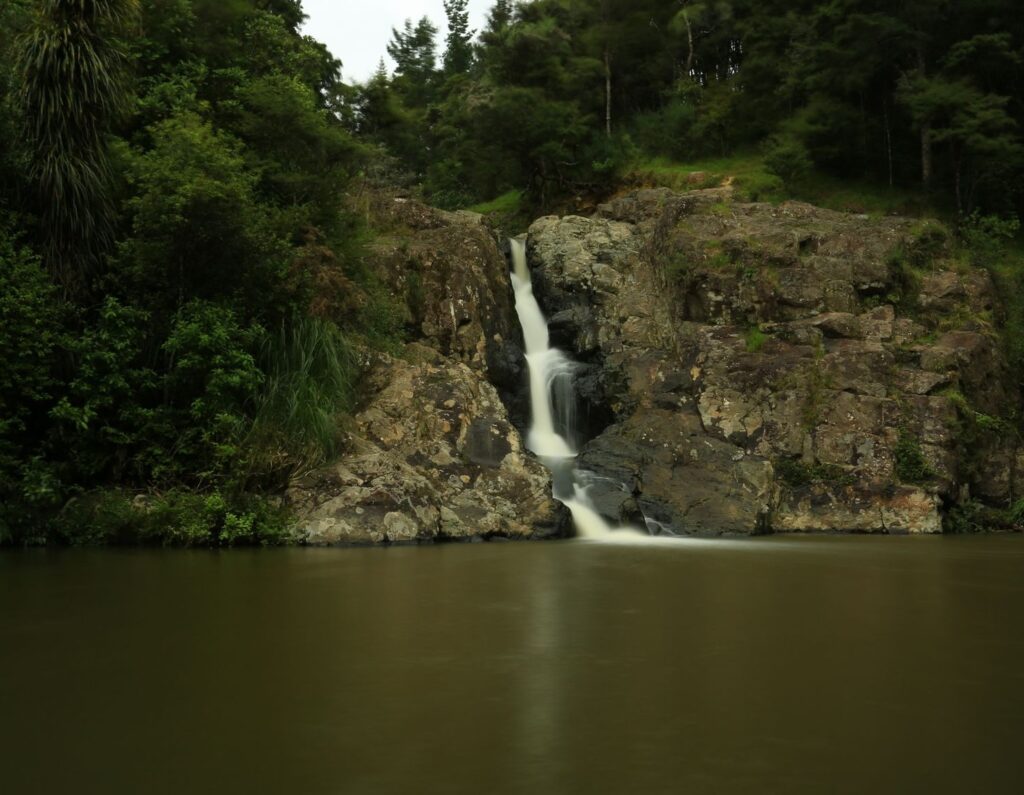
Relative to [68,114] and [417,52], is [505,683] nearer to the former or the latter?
[68,114]

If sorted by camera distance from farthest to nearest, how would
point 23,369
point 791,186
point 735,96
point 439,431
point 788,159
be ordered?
1. point 735,96
2. point 791,186
3. point 788,159
4. point 439,431
5. point 23,369

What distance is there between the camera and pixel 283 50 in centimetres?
1900

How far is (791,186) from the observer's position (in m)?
27.6

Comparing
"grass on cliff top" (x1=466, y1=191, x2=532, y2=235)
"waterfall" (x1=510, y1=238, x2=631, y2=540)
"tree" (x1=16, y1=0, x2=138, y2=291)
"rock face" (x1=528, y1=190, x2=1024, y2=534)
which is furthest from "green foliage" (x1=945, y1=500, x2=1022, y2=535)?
"grass on cliff top" (x1=466, y1=191, x2=532, y2=235)

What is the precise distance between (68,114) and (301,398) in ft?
18.2

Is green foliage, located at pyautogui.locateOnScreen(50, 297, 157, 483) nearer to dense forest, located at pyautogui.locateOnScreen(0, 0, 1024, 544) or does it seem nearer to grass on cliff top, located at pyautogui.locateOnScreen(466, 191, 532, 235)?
dense forest, located at pyautogui.locateOnScreen(0, 0, 1024, 544)

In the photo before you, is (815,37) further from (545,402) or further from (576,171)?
(545,402)

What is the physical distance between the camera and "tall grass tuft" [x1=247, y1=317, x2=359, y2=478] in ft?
42.8

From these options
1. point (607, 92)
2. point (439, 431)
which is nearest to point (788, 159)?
point (607, 92)

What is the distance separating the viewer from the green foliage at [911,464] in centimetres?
1609

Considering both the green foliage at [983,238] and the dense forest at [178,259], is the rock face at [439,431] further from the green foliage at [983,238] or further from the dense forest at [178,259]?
the green foliage at [983,238]

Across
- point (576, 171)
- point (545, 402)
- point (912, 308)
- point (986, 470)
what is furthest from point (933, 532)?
point (576, 171)

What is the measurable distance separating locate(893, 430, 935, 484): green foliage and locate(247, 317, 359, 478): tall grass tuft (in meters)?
10.4

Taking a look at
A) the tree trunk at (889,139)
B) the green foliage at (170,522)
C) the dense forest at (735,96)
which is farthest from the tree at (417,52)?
the green foliage at (170,522)
